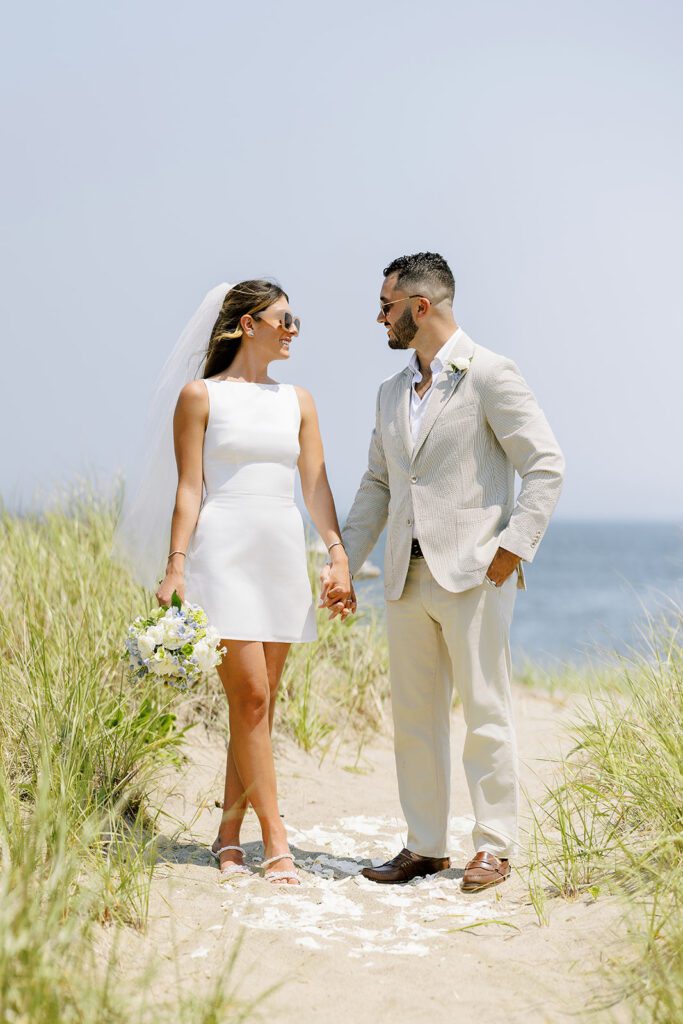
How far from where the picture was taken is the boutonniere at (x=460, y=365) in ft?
13.0

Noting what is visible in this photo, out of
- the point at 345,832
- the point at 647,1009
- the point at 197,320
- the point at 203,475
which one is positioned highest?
the point at 197,320

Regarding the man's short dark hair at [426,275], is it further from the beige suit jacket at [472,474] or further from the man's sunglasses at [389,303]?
the beige suit jacket at [472,474]

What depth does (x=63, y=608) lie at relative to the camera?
5.39m

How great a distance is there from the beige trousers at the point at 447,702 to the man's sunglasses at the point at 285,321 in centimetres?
105

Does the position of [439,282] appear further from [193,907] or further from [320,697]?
[320,697]

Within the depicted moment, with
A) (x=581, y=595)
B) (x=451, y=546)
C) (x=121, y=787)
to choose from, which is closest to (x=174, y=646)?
(x=121, y=787)

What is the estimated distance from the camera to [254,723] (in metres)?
3.96

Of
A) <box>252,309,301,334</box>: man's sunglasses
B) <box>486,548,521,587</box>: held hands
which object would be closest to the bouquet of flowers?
<box>486,548,521,587</box>: held hands

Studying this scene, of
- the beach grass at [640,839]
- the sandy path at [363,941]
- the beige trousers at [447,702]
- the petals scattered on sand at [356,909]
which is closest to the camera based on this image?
the beach grass at [640,839]

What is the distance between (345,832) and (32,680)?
1702mm

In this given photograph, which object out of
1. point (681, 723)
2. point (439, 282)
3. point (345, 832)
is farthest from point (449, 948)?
point (439, 282)

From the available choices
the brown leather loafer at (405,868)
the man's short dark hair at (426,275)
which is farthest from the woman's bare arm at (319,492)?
the brown leather loafer at (405,868)

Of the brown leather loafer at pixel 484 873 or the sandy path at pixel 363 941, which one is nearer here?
the sandy path at pixel 363 941

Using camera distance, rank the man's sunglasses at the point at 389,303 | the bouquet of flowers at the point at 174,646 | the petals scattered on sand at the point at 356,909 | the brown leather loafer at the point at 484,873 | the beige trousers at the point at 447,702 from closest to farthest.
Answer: the petals scattered on sand at the point at 356,909, the bouquet of flowers at the point at 174,646, the brown leather loafer at the point at 484,873, the beige trousers at the point at 447,702, the man's sunglasses at the point at 389,303
